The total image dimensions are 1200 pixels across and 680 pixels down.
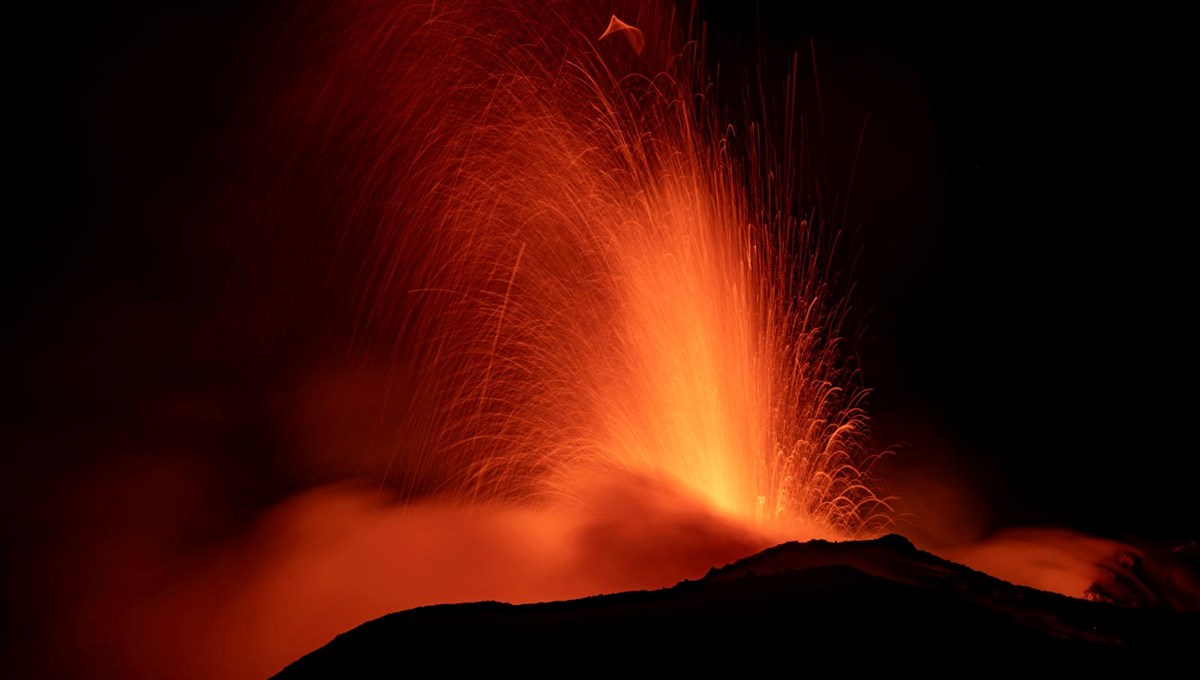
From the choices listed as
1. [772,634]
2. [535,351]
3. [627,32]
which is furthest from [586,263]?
[772,634]

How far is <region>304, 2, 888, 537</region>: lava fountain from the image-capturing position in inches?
352

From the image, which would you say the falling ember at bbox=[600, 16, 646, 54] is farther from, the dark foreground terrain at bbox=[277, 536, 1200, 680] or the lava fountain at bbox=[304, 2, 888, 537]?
the dark foreground terrain at bbox=[277, 536, 1200, 680]

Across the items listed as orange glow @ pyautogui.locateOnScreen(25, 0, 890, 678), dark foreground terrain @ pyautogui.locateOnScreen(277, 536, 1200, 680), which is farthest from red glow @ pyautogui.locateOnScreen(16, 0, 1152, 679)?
dark foreground terrain @ pyautogui.locateOnScreen(277, 536, 1200, 680)

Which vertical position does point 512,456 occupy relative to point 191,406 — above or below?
below

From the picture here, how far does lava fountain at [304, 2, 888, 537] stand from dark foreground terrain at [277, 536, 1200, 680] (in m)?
4.70

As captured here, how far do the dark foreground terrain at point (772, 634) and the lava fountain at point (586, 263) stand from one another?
4.70m

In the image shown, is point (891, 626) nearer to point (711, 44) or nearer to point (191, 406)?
point (191, 406)

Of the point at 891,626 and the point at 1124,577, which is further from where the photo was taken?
the point at 1124,577

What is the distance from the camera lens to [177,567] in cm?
873

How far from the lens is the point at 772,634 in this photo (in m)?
2.82

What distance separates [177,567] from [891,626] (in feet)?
28.4

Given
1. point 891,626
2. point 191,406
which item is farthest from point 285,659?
point 191,406

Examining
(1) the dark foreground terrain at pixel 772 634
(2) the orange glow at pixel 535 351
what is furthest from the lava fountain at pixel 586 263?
(1) the dark foreground terrain at pixel 772 634

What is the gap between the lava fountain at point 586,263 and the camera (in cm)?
894
